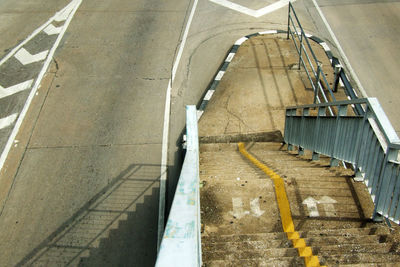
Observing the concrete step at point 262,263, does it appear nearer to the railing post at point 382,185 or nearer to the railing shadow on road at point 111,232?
the railing post at point 382,185

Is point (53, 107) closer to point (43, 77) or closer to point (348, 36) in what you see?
point (43, 77)

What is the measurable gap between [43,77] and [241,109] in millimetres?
5781


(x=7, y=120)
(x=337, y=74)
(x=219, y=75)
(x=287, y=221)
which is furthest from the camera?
(x=219, y=75)

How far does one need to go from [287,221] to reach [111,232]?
374cm

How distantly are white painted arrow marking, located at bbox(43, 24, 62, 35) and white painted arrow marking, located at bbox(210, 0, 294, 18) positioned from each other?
5.50m

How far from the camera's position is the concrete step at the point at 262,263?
16.6ft

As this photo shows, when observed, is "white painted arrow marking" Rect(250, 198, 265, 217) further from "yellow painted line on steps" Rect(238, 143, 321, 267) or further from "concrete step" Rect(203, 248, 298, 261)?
"concrete step" Rect(203, 248, 298, 261)

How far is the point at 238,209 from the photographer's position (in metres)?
6.76

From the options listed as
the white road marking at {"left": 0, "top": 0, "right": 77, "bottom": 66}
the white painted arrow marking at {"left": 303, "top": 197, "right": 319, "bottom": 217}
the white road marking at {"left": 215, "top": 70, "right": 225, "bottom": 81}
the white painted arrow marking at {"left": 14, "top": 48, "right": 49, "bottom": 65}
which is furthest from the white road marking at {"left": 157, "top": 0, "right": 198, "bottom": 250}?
the white road marking at {"left": 0, "top": 0, "right": 77, "bottom": 66}

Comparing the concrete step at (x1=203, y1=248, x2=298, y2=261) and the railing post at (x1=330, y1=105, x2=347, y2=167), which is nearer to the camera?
the concrete step at (x1=203, y1=248, x2=298, y2=261)

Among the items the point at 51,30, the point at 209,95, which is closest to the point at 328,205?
the point at 209,95

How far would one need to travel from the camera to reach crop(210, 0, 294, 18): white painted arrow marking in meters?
15.1

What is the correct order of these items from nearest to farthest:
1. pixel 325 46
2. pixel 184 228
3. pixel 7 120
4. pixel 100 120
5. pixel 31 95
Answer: pixel 184 228, pixel 100 120, pixel 7 120, pixel 31 95, pixel 325 46

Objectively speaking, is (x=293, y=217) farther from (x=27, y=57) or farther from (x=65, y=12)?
(x=65, y=12)
